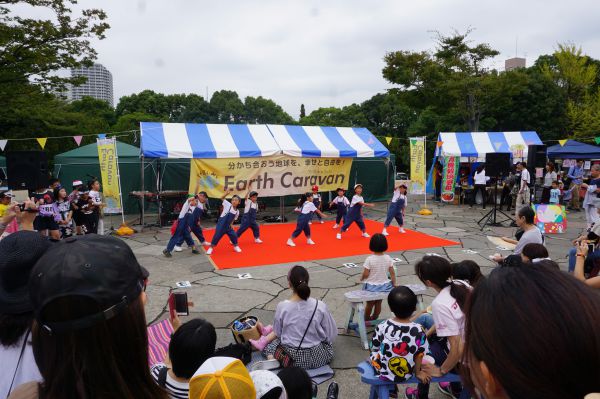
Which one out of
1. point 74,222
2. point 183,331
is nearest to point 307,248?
point 74,222

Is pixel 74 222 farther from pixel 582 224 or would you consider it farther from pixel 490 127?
pixel 490 127

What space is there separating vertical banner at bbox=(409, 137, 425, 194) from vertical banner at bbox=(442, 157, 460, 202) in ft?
9.92

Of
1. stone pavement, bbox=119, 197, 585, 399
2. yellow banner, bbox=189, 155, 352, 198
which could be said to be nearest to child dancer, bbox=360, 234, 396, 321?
stone pavement, bbox=119, 197, 585, 399

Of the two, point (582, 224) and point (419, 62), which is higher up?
point (419, 62)

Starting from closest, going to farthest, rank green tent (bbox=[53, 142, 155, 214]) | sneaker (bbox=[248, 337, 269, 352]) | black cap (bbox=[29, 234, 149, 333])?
1. black cap (bbox=[29, 234, 149, 333])
2. sneaker (bbox=[248, 337, 269, 352])
3. green tent (bbox=[53, 142, 155, 214])

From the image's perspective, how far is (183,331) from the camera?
238 cm

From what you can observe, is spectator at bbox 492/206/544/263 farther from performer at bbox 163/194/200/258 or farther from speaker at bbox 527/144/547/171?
speaker at bbox 527/144/547/171

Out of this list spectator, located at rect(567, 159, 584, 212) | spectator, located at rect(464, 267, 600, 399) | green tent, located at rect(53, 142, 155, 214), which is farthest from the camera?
spectator, located at rect(567, 159, 584, 212)

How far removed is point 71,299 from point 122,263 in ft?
0.41

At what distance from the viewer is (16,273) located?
144cm

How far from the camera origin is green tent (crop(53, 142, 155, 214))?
42.8 feet

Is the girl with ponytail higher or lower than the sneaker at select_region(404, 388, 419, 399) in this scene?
higher

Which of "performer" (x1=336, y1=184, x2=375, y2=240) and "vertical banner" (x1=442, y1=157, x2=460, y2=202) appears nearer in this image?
"performer" (x1=336, y1=184, x2=375, y2=240)

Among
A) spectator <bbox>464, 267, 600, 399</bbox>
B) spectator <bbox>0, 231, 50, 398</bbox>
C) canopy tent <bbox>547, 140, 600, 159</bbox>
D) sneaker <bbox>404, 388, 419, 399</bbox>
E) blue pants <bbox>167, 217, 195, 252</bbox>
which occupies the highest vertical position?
canopy tent <bbox>547, 140, 600, 159</bbox>
